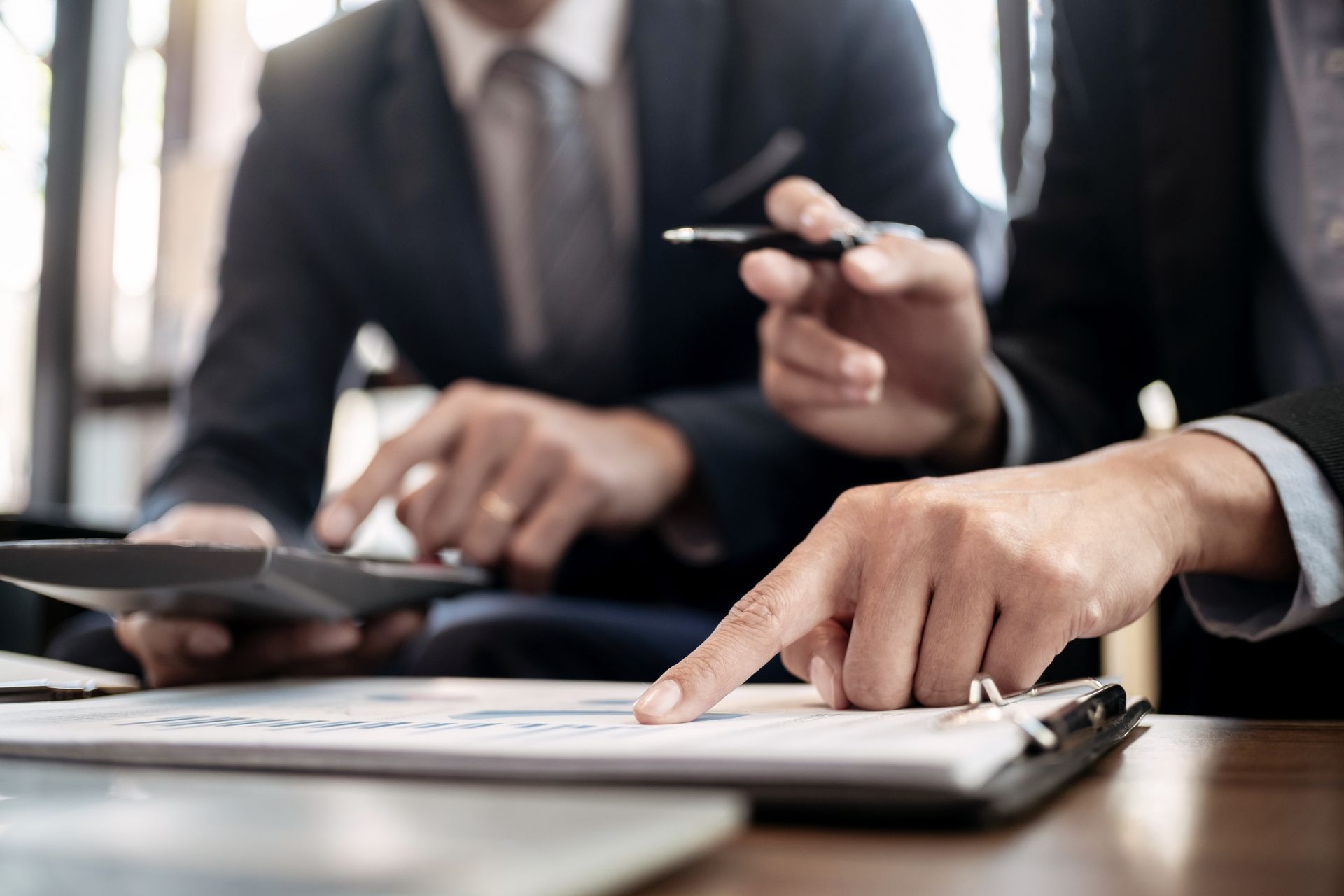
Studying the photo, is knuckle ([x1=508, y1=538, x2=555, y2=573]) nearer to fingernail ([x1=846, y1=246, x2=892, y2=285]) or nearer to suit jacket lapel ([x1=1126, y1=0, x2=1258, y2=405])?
fingernail ([x1=846, y1=246, x2=892, y2=285])

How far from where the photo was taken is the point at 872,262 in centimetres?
62

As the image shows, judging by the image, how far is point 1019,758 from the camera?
272 mm

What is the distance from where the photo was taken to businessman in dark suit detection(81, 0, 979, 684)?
908mm

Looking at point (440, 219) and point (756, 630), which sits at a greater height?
point (440, 219)

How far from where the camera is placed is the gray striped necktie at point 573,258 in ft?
3.73

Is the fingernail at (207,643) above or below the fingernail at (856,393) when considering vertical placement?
below

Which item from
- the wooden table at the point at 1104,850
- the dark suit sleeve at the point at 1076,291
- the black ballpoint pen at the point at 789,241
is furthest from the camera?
the dark suit sleeve at the point at 1076,291

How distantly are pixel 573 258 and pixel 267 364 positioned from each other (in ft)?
1.18

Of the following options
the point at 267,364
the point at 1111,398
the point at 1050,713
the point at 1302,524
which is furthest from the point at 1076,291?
the point at 267,364

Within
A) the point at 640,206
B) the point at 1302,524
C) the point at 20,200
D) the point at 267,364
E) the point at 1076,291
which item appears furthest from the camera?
the point at 20,200

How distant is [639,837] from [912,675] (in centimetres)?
26

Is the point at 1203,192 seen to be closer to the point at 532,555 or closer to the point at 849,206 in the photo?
the point at 849,206

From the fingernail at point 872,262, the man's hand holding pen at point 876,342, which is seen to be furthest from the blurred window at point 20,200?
the fingernail at point 872,262

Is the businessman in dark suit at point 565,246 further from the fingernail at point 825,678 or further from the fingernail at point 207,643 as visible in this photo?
the fingernail at point 825,678
